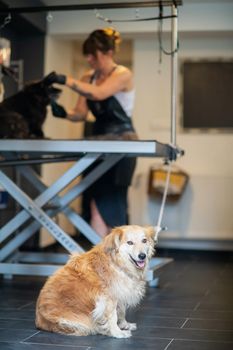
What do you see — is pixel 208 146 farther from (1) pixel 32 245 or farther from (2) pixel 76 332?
(2) pixel 76 332

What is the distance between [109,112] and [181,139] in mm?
2367

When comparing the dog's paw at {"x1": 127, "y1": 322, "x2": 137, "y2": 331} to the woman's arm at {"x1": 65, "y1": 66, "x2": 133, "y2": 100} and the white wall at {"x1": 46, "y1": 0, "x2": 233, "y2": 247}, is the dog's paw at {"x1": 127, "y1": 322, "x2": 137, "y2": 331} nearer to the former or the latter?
the woman's arm at {"x1": 65, "y1": 66, "x2": 133, "y2": 100}

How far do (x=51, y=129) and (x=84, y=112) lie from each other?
1.80 meters

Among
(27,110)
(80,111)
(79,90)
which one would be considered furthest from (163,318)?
(80,111)

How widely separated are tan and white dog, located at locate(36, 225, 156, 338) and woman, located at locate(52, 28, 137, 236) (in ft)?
4.66

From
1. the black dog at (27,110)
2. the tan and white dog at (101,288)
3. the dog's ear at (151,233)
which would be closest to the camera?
the tan and white dog at (101,288)

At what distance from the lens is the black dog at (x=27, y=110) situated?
13.4 feet

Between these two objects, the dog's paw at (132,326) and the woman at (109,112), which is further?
the woman at (109,112)

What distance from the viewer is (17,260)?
187 inches

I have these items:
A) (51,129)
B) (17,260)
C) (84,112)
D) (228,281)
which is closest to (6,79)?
(51,129)

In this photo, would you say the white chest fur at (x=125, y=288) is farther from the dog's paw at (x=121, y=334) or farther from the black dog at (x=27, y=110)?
the black dog at (x=27, y=110)

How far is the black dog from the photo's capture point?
409 centimetres

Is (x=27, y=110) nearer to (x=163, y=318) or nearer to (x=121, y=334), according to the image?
(x=163, y=318)

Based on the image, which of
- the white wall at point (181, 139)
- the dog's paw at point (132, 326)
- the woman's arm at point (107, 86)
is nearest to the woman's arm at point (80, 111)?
the woman's arm at point (107, 86)
